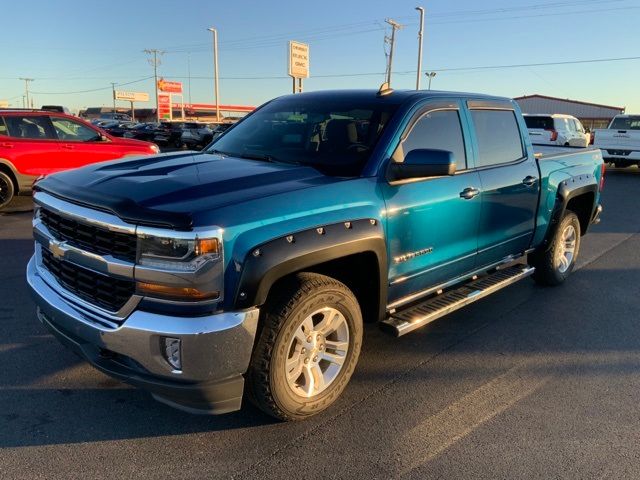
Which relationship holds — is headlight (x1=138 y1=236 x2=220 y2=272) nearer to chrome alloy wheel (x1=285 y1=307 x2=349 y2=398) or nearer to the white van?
chrome alloy wheel (x1=285 y1=307 x2=349 y2=398)

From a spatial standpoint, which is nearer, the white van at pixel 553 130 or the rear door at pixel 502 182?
the rear door at pixel 502 182

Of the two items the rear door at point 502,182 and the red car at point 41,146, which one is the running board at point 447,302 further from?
the red car at point 41,146

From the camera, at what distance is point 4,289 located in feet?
17.1

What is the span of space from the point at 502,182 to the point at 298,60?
25.6 m

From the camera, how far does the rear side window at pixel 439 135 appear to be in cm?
375

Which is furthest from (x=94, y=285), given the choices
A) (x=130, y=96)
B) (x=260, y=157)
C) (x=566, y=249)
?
(x=130, y=96)

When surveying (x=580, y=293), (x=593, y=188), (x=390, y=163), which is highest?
(x=390, y=163)

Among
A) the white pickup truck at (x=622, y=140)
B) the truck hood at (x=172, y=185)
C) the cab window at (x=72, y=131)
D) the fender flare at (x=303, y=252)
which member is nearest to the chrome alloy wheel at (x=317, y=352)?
the fender flare at (x=303, y=252)

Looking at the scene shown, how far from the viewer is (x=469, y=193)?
4.00 metres

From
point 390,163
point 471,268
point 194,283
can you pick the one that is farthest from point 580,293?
point 194,283

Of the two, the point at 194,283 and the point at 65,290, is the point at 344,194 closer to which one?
the point at 194,283

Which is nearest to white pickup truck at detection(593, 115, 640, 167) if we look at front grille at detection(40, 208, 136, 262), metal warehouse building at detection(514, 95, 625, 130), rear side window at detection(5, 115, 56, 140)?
rear side window at detection(5, 115, 56, 140)

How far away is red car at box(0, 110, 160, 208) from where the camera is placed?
959cm

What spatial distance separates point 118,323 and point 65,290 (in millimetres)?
627
